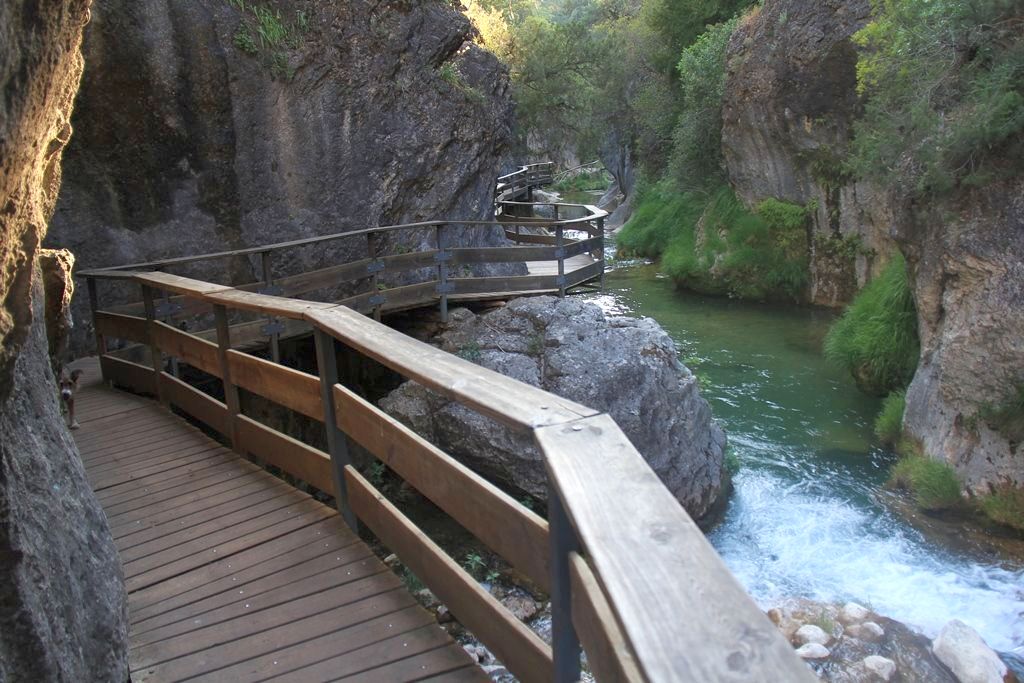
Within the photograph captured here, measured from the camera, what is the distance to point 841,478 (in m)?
10.6

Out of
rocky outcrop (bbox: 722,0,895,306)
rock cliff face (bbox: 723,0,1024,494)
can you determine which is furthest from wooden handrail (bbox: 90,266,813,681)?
rocky outcrop (bbox: 722,0,895,306)

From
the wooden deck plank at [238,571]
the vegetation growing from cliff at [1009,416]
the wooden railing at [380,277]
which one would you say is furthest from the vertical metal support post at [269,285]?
the vegetation growing from cliff at [1009,416]

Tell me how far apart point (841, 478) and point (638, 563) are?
10100 mm

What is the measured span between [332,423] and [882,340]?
38.8ft

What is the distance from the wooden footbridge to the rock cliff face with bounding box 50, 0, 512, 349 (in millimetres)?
2917

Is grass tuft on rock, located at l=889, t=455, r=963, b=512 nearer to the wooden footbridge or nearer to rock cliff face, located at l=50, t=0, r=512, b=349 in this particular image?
rock cliff face, located at l=50, t=0, r=512, b=349

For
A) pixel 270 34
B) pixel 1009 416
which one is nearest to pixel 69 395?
pixel 270 34

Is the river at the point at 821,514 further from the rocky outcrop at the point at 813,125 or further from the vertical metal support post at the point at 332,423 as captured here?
the vertical metal support post at the point at 332,423

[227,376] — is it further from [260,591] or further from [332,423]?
[260,591]

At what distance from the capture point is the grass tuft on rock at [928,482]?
959 centimetres

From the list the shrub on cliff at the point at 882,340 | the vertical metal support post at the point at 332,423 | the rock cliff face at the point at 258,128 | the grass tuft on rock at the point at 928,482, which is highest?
the rock cliff face at the point at 258,128

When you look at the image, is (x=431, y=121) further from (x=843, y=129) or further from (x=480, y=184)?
(x=843, y=129)

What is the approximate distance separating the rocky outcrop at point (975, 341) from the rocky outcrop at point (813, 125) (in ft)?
21.3

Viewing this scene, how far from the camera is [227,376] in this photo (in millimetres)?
5090
